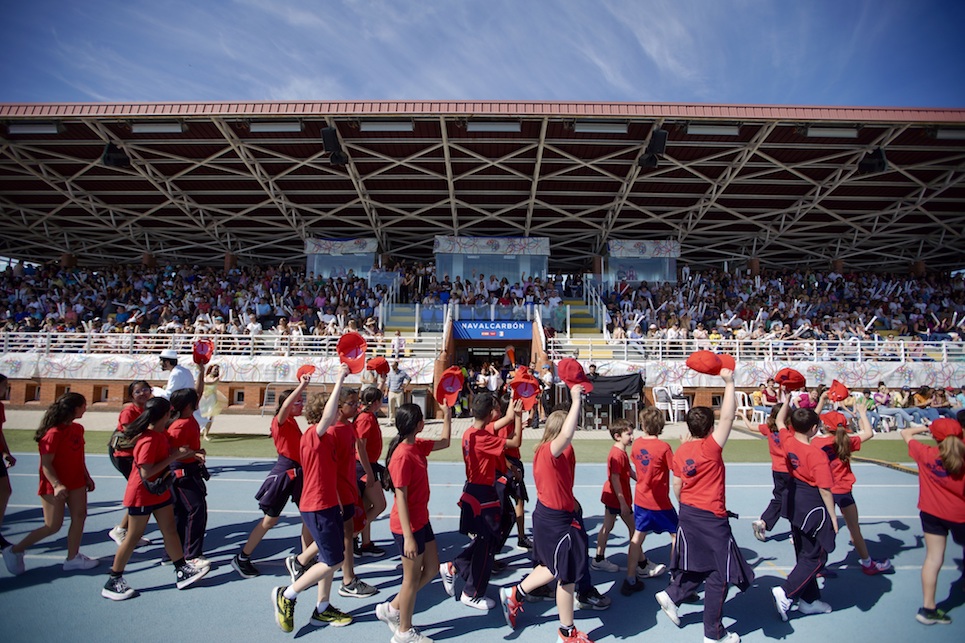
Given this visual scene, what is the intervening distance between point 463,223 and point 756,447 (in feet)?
63.8

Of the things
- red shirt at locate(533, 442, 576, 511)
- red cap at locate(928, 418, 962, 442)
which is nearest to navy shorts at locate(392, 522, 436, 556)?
red shirt at locate(533, 442, 576, 511)

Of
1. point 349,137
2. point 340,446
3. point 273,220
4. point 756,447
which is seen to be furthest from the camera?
point 273,220

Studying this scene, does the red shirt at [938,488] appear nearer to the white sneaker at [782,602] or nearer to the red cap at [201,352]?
the white sneaker at [782,602]

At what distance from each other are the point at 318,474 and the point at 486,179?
67.9 ft

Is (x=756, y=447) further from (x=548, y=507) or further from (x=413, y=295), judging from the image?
(x=413, y=295)

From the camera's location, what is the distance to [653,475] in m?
4.51

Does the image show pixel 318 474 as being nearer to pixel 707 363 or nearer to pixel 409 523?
pixel 409 523

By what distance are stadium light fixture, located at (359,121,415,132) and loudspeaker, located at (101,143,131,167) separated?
31.6ft

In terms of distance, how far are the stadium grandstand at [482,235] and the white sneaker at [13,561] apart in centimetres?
1254

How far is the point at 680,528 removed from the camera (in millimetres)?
3840

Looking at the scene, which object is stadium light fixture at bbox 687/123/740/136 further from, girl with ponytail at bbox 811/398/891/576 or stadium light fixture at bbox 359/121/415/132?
girl with ponytail at bbox 811/398/891/576

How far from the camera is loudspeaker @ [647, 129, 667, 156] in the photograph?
1781 cm

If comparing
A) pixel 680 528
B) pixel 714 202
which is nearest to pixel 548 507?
pixel 680 528

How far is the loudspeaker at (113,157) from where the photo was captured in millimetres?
19156
